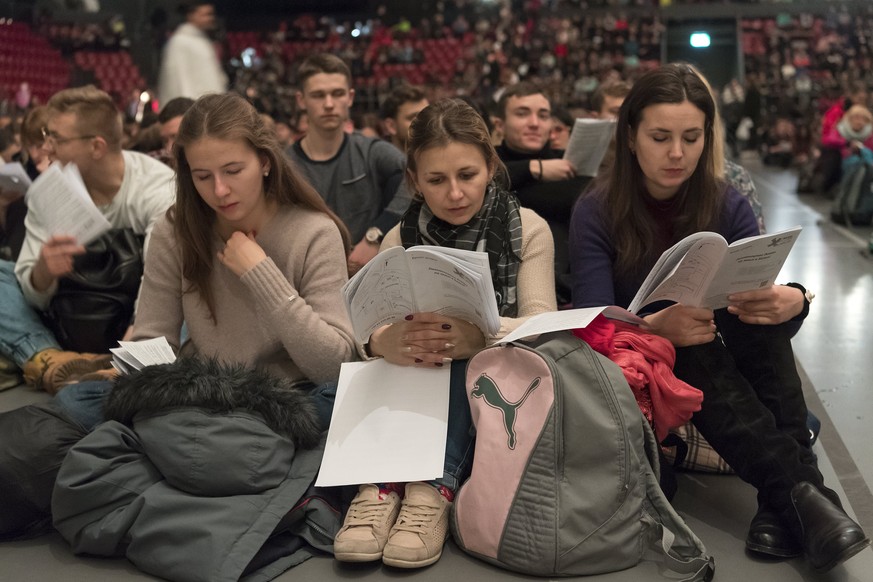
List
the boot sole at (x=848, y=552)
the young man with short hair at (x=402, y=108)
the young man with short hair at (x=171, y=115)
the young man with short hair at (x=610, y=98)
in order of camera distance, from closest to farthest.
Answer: the boot sole at (x=848, y=552) < the young man with short hair at (x=610, y=98) < the young man with short hair at (x=171, y=115) < the young man with short hair at (x=402, y=108)

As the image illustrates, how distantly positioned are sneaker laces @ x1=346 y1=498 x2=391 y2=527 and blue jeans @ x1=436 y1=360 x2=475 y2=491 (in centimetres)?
14

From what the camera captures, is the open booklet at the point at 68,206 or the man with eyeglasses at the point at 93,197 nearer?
the open booklet at the point at 68,206

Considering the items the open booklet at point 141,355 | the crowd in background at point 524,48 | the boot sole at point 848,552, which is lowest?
the boot sole at point 848,552

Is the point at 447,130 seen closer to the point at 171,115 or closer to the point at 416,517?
the point at 416,517

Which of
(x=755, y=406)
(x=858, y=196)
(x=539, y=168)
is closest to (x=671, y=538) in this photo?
(x=755, y=406)

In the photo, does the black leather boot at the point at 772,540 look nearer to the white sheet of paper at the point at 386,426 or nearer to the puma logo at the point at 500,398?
the puma logo at the point at 500,398

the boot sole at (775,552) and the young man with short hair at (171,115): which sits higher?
the young man with short hair at (171,115)

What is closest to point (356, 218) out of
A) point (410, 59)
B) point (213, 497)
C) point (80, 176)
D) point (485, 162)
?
point (80, 176)

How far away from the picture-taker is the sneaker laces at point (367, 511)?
1.90m

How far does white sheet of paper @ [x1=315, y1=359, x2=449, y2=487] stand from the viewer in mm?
1949

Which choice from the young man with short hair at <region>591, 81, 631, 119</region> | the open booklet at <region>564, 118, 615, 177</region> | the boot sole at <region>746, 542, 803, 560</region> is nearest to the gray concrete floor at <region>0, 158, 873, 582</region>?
the boot sole at <region>746, 542, 803, 560</region>

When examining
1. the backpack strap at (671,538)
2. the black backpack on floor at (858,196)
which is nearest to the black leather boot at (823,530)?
the backpack strap at (671,538)

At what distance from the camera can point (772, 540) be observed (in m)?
1.87

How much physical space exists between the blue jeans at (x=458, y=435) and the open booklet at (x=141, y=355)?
2.42 feet
